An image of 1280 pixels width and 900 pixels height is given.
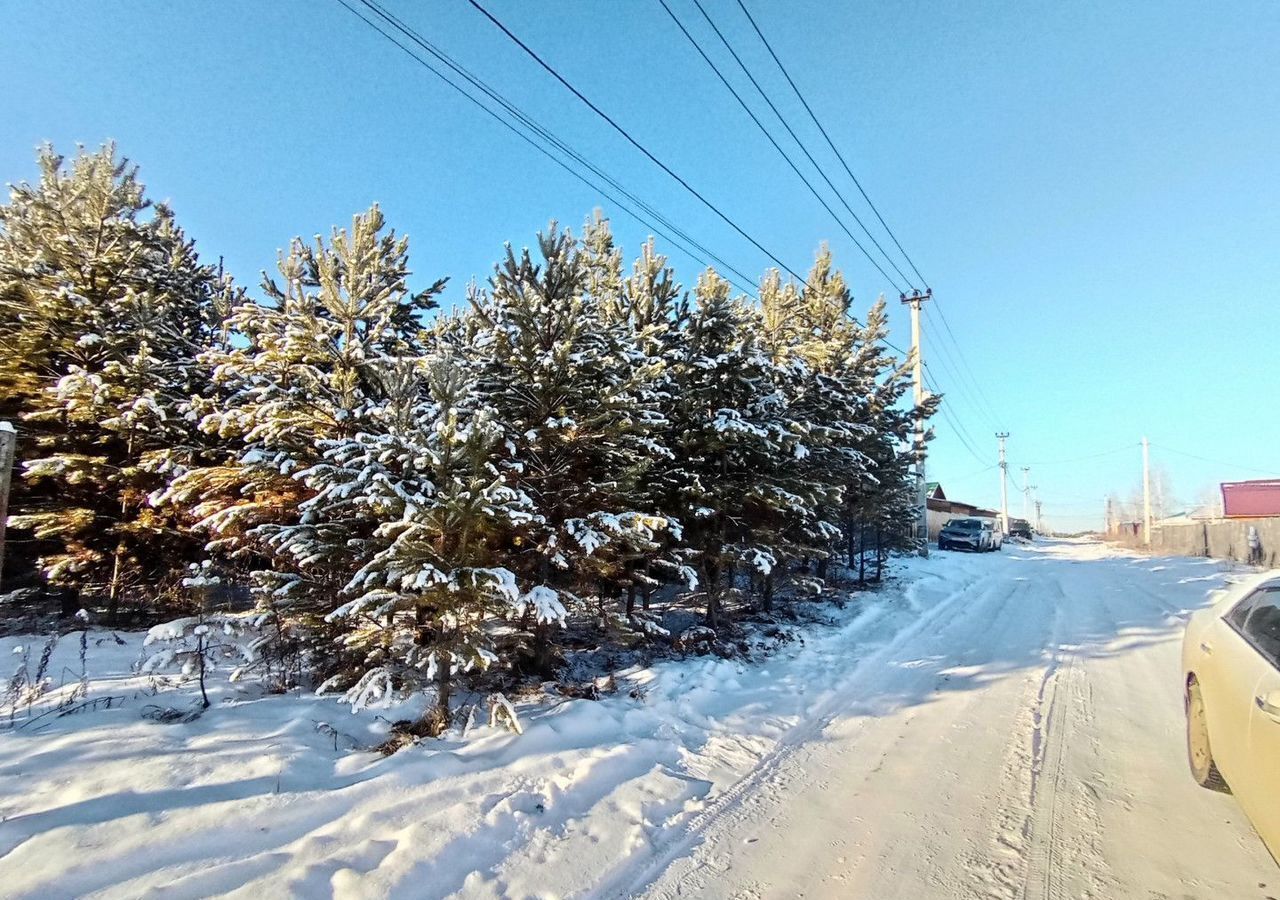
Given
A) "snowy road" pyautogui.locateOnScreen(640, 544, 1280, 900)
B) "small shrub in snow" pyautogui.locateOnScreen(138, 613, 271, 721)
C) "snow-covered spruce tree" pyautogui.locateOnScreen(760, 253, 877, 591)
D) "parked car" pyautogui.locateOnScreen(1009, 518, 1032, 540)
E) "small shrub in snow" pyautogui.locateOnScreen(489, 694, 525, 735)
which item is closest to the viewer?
"snowy road" pyautogui.locateOnScreen(640, 544, 1280, 900)

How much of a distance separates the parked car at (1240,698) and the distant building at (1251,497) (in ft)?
168

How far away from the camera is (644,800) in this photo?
4.16m

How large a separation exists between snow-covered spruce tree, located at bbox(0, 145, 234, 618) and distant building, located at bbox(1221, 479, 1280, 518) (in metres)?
57.0

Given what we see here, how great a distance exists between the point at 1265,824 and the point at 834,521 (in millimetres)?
12049

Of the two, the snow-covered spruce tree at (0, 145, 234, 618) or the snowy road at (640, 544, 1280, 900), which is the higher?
the snow-covered spruce tree at (0, 145, 234, 618)

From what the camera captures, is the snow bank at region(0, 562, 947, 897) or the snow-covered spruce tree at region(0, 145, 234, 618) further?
the snow-covered spruce tree at region(0, 145, 234, 618)

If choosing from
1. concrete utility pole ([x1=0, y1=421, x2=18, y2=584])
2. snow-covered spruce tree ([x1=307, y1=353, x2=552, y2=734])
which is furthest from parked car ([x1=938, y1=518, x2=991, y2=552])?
concrete utility pole ([x1=0, y1=421, x2=18, y2=584])

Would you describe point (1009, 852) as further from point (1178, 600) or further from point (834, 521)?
point (1178, 600)

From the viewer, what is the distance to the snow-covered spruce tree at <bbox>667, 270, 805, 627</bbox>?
8.82 m

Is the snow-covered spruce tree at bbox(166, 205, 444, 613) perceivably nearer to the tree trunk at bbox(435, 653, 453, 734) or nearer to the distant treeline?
the distant treeline

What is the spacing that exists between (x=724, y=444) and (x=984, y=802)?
540 cm

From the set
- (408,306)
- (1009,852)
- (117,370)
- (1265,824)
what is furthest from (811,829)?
(117,370)

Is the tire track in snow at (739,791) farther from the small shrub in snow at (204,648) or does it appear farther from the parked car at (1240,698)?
the small shrub in snow at (204,648)

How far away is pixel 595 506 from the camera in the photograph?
6867 millimetres
